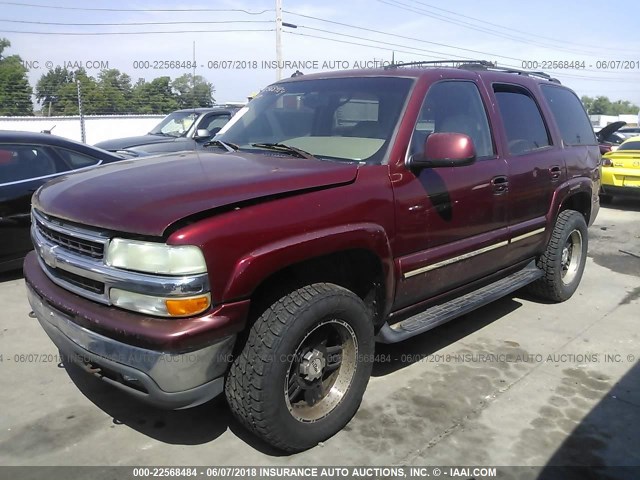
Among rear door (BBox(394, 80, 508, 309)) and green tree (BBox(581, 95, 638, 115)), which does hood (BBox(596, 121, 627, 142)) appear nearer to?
rear door (BBox(394, 80, 508, 309))

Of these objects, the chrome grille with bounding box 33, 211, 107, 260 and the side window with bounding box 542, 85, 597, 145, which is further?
the side window with bounding box 542, 85, 597, 145

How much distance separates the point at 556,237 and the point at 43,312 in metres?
4.19

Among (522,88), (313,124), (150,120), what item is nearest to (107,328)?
(313,124)

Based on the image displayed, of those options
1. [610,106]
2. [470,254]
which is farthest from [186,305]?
[610,106]

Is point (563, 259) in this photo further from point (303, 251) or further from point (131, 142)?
point (131, 142)

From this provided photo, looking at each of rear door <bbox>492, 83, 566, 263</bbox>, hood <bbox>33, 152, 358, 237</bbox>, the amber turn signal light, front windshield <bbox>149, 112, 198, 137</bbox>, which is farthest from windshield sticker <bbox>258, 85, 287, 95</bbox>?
front windshield <bbox>149, 112, 198, 137</bbox>

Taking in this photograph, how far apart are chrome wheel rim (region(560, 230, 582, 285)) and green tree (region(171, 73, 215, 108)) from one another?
19960 millimetres

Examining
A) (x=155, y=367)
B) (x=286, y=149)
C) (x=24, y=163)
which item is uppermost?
(x=286, y=149)

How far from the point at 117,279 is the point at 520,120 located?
351 cm

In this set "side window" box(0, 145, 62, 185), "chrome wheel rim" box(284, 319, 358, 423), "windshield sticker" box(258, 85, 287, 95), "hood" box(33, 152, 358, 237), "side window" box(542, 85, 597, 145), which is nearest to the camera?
"hood" box(33, 152, 358, 237)

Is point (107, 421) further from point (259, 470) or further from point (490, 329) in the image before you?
point (490, 329)

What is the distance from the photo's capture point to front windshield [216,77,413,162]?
3.48m

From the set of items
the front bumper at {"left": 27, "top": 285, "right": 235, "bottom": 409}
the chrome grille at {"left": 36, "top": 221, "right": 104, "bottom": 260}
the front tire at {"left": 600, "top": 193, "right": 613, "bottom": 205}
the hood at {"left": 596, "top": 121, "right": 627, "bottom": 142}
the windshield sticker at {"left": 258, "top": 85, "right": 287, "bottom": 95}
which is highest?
the windshield sticker at {"left": 258, "top": 85, "right": 287, "bottom": 95}

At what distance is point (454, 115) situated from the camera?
156 inches
